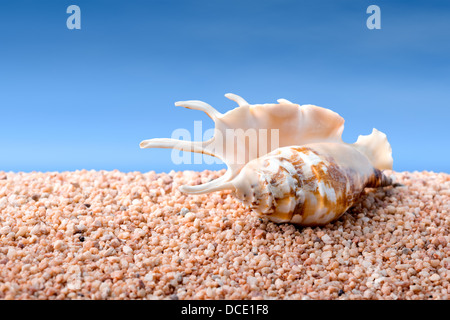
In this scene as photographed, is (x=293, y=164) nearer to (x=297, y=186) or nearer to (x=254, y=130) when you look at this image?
(x=297, y=186)

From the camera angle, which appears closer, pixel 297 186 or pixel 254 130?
pixel 297 186

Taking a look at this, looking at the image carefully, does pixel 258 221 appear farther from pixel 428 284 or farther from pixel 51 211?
pixel 51 211

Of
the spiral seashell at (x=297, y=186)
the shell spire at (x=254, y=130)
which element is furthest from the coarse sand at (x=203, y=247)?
the shell spire at (x=254, y=130)

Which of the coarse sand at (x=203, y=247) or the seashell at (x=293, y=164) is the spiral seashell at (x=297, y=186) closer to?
the seashell at (x=293, y=164)

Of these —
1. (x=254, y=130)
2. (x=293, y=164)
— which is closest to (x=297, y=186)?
(x=293, y=164)

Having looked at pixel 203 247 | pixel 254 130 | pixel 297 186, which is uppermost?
pixel 254 130

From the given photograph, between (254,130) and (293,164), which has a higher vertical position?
(254,130)
